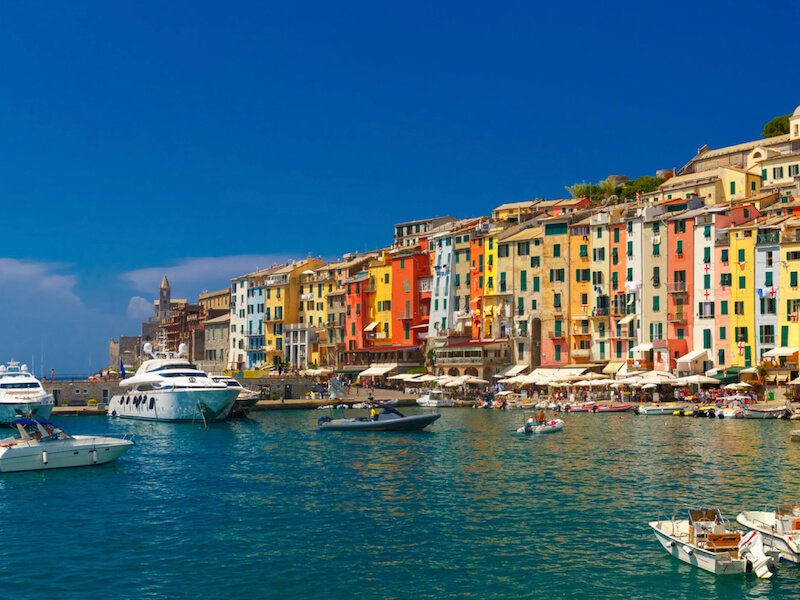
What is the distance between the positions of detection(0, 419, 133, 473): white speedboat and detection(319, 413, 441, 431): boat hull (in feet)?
75.9

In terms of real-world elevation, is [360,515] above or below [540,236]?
below

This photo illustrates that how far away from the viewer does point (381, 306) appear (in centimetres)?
13362

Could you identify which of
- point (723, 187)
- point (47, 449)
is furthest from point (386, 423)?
point (723, 187)

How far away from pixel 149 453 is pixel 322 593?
34.8m

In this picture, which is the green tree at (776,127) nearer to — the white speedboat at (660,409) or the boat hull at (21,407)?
the white speedboat at (660,409)

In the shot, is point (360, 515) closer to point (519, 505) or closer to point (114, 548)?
point (519, 505)

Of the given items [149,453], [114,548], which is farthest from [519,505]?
[149,453]

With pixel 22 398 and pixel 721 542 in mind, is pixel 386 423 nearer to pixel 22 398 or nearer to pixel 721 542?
pixel 22 398

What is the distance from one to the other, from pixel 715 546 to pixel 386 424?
4419 centimetres

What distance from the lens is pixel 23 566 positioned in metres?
28.6

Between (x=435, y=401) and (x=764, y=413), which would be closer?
(x=764, y=413)

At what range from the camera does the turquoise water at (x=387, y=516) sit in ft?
86.0

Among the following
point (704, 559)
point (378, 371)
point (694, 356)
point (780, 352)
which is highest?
point (780, 352)

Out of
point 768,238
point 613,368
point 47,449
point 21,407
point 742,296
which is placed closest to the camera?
point 47,449
